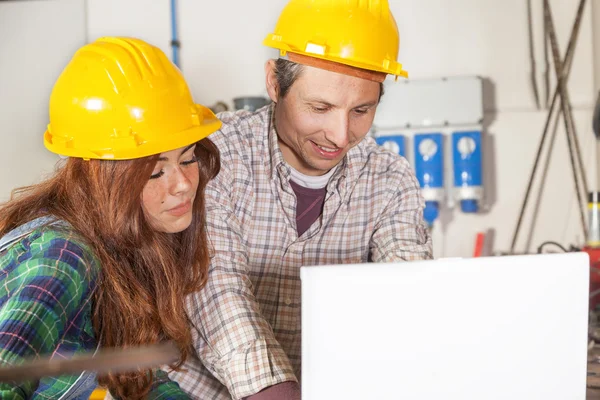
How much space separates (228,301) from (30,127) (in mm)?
2436

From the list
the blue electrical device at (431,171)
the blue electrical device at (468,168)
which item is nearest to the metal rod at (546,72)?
the blue electrical device at (468,168)

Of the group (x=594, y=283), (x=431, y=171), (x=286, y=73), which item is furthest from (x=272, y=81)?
(x=431, y=171)

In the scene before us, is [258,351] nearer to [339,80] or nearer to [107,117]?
[107,117]

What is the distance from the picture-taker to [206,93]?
337cm

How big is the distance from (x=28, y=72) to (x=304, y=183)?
2.25m

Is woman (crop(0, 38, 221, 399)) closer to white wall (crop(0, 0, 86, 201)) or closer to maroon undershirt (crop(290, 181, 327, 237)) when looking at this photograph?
maroon undershirt (crop(290, 181, 327, 237))

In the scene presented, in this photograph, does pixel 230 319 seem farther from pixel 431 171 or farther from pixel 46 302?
pixel 431 171

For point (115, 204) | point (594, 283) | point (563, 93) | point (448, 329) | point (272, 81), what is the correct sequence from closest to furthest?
point (448, 329) → point (115, 204) → point (272, 81) → point (594, 283) → point (563, 93)

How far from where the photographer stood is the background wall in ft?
10.1

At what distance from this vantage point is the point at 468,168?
306 cm

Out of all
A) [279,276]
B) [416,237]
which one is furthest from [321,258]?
[416,237]

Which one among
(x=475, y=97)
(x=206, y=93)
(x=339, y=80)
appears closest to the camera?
(x=339, y=80)

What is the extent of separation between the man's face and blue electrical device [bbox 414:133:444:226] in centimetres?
161

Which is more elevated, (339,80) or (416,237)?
(339,80)
